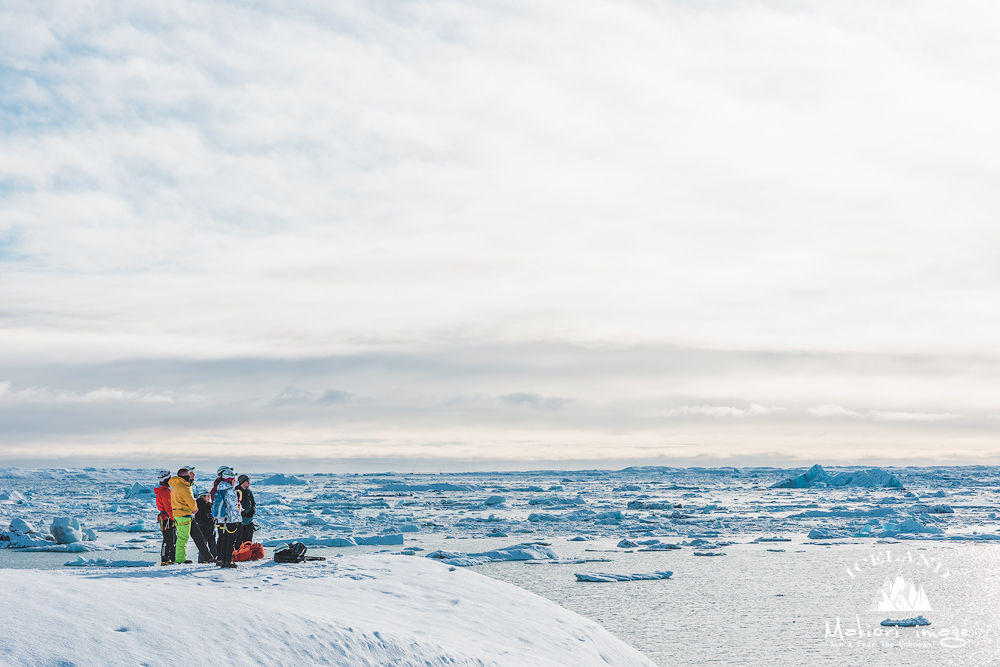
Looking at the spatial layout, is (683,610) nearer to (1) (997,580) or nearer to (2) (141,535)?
(1) (997,580)

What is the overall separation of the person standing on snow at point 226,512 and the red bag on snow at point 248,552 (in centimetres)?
20

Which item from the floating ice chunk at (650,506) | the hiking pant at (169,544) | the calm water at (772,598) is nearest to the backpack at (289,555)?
the hiking pant at (169,544)

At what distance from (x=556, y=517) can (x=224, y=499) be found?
2083 centimetres

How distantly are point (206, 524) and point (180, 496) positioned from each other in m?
0.64

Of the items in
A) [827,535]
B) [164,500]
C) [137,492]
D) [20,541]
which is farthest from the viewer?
[137,492]

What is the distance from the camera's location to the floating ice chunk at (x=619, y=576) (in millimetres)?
14312

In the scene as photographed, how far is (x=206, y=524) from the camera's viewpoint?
32.3 ft

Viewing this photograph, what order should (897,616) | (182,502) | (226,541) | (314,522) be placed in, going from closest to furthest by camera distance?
(226,541), (182,502), (897,616), (314,522)

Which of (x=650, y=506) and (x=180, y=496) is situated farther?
(x=650, y=506)

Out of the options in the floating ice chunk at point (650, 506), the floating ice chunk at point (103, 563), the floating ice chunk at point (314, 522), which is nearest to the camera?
the floating ice chunk at point (103, 563)

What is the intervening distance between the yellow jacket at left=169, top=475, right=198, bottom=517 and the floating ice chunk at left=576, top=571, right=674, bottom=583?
7338 millimetres

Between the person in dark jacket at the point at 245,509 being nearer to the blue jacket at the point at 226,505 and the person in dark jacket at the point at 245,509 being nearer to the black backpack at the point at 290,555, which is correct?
the blue jacket at the point at 226,505

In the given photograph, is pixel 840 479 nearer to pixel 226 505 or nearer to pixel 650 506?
→ pixel 650 506

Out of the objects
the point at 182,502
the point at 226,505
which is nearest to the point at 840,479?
the point at 226,505
